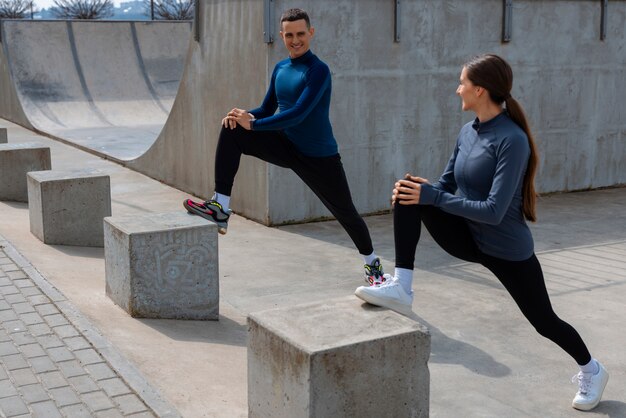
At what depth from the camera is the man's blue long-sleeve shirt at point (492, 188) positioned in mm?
4211

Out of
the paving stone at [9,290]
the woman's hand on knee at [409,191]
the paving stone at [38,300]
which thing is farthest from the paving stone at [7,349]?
the woman's hand on knee at [409,191]

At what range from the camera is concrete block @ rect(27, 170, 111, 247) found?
330 inches

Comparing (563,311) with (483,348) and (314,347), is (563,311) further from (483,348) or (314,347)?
(314,347)

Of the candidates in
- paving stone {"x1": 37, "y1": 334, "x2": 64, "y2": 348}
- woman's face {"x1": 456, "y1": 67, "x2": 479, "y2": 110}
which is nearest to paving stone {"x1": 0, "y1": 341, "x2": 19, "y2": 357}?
paving stone {"x1": 37, "y1": 334, "x2": 64, "y2": 348}

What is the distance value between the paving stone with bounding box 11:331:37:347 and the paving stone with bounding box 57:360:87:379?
0.45 meters

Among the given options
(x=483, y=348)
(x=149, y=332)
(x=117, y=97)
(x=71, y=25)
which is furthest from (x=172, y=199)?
(x=71, y=25)

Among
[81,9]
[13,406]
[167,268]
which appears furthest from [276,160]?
[81,9]

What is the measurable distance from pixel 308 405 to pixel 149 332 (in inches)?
89.9

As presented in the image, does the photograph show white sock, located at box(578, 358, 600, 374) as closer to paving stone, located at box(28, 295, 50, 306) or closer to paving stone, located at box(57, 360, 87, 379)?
paving stone, located at box(57, 360, 87, 379)

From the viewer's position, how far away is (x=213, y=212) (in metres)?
6.38

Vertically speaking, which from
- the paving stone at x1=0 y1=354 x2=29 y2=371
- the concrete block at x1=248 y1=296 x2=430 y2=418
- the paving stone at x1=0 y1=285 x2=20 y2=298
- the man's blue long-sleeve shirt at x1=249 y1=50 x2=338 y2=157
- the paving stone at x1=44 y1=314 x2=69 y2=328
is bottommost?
the paving stone at x1=0 y1=354 x2=29 y2=371

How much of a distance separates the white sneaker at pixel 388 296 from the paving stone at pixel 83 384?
147 centimetres

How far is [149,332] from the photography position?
19.1 feet

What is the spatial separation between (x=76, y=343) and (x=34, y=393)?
2.44 feet
